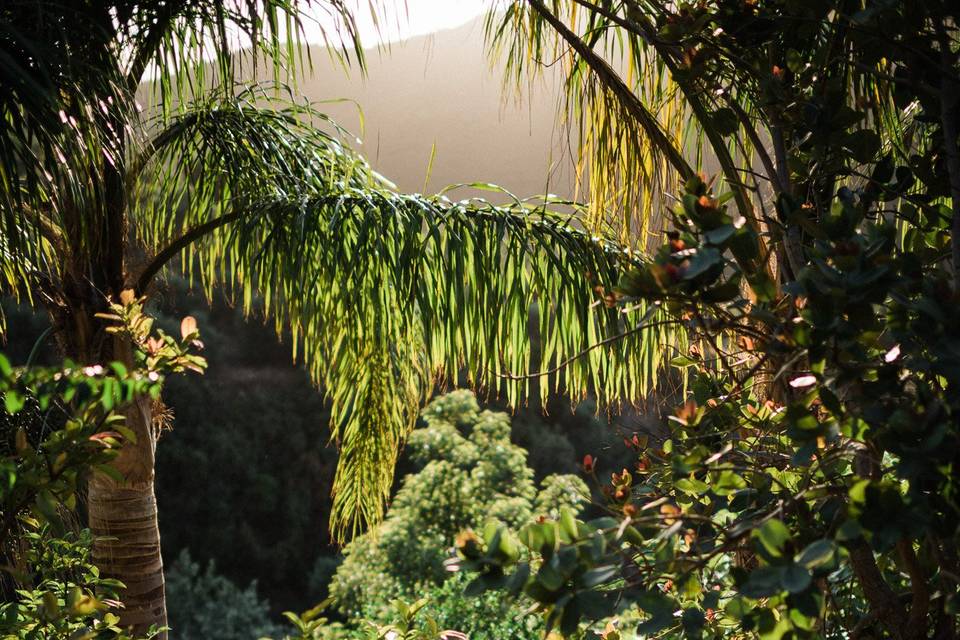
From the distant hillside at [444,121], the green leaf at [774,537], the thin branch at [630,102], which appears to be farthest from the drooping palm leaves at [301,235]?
the distant hillside at [444,121]

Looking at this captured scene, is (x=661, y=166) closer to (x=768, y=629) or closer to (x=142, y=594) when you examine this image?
(x=768, y=629)

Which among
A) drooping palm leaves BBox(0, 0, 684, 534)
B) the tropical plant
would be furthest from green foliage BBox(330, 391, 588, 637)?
the tropical plant

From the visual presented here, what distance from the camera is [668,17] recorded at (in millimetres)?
1158

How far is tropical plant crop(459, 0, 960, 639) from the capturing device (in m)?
0.73

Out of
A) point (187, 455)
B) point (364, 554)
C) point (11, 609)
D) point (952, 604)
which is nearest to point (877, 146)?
point (952, 604)

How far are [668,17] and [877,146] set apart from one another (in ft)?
1.07

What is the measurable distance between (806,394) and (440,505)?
544 cm

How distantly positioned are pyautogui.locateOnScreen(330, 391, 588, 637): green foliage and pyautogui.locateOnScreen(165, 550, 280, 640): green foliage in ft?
6.00

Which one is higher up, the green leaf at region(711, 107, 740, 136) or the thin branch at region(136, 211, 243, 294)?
the green leaf at region(711, 107, 740, 136)

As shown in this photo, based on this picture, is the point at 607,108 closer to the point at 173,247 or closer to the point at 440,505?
the point at 173,247

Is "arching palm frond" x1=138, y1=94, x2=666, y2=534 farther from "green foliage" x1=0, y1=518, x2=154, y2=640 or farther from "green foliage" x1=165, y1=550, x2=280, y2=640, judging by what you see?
"green foliage" x1=165, y1=550, x2=280, y2=640

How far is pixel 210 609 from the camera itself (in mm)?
8008

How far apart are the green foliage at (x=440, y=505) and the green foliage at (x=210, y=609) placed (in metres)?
1.83

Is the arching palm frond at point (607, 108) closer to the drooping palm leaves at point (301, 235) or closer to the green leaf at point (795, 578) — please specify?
the drooping palm leaves at point (301, 235)
